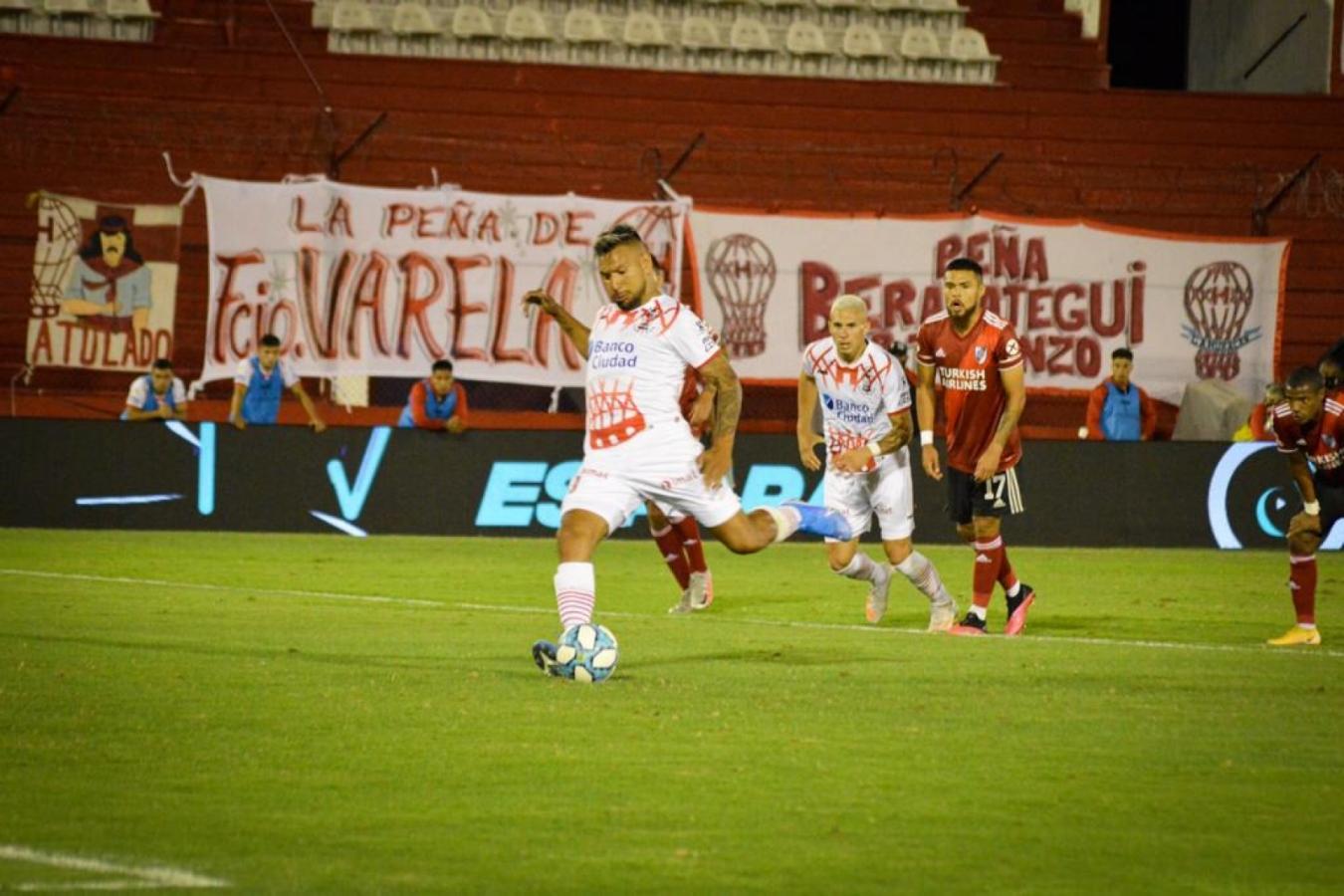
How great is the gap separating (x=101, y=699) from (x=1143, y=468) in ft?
46.2

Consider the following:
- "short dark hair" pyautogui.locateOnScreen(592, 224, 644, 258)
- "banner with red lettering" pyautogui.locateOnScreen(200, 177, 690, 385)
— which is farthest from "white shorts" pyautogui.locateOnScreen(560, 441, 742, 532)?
"banner with red lettering" pyautogui.locateOnScreen(200, 177, 690, 385)

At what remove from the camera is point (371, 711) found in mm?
8234

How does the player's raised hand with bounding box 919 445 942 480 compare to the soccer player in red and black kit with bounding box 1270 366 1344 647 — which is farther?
the player's raised hand with bounding box 919 445 942 480

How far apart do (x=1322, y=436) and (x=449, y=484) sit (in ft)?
33.8

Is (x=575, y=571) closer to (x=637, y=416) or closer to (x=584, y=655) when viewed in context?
(x=584, y=655)

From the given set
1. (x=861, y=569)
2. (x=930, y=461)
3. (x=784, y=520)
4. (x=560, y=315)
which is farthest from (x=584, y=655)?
(x=861, y=569)

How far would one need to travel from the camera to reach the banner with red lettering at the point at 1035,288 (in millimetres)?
22406

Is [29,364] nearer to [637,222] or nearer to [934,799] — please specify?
[637,222]

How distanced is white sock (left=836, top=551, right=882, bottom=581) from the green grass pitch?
30 centimetres

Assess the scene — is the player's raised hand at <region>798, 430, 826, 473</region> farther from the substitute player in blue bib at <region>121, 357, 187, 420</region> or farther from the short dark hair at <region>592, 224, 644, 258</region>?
the substitute player in blue bib at <region>121, 357, 187, 420</region>

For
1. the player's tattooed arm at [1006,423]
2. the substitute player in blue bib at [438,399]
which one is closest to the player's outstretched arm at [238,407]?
the substitute player in blue bib at [438,399]

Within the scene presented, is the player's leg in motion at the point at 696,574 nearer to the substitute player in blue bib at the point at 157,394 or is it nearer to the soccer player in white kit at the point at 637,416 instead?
the soccer player in white kit at the point at 637,416

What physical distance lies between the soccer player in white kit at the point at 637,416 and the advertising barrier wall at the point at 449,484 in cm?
1060

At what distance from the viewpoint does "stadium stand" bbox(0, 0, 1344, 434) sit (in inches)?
930
